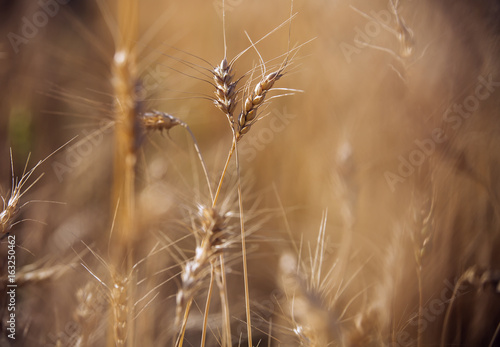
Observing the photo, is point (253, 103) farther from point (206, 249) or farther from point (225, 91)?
point (206, 249)

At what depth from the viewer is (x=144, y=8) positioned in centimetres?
382

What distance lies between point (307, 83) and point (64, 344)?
7.04 feet

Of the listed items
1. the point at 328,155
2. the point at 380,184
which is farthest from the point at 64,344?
the point at 380,184

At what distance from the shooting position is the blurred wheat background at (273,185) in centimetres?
86

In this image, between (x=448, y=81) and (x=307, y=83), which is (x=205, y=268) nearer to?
(x=448, y=81)

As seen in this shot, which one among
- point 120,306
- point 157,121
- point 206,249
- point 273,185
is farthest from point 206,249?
point 273,185

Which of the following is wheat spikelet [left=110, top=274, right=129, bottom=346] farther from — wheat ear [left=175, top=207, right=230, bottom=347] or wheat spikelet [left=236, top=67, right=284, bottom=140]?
wheat spikelet [left=236, top=67, right=284, bottom=140]

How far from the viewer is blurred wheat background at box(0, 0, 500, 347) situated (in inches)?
34.0

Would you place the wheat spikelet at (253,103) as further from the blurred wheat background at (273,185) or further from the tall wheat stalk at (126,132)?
the tall wheat stalk at (126,132)

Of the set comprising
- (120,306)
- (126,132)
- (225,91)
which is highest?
(225,91)

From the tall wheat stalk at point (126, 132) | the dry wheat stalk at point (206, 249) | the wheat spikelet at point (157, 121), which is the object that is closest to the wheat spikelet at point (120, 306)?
the tall wheat stalk at point (126, 132)

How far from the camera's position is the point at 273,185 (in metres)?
1.90

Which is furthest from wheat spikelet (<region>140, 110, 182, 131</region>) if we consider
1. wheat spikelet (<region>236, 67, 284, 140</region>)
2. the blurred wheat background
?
wheat spikelet (<region>236, 67, 284, 140</region>)

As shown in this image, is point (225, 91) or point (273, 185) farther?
point (273, 185)
